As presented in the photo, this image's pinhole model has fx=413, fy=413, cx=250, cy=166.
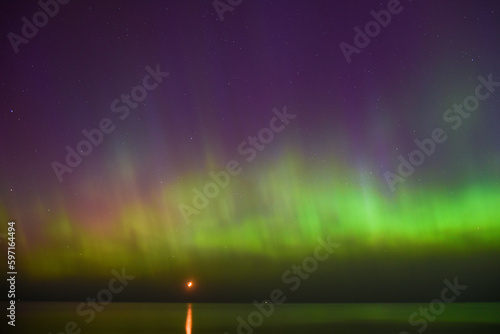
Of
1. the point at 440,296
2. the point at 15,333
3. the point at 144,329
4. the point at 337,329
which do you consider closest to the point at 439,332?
the point at 337,329

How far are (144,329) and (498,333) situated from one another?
384 inches

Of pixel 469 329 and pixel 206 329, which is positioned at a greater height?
pixel 206 329

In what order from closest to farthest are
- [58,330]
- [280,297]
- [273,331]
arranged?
[58,330] < [273,331] < [280,297]

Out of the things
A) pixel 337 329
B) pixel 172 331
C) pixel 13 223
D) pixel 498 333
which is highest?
pixel 13 223

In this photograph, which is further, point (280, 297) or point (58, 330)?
point (280, 297)

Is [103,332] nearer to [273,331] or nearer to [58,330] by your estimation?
[58,330]

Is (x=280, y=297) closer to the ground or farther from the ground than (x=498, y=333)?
farther from the ground

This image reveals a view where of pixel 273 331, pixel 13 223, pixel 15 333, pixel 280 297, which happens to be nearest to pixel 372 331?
pixel 273 331

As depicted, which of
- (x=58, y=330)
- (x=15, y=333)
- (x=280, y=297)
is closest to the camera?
(x=15, y=333)

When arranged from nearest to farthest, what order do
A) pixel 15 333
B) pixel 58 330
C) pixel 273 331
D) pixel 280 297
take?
pixel 15 333 < pixel 58 330 < pixel 273 331 < pixel 280 297

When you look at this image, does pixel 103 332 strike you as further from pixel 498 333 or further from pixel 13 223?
pixel 498 333

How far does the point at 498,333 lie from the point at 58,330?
11.7 meters

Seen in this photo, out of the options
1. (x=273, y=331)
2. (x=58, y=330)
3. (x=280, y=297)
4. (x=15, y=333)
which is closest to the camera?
(x=15, y=333)

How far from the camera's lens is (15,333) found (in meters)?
10.3
